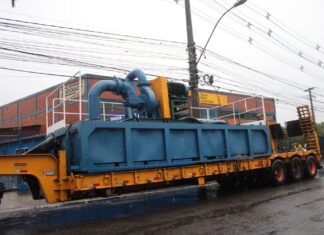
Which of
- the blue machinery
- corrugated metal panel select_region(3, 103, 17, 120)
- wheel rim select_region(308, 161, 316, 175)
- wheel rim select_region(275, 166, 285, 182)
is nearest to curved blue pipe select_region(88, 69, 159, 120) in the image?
the blue machinery

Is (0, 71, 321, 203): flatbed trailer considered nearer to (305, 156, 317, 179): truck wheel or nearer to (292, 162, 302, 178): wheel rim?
(292, 162, 302, 178): wheel rim

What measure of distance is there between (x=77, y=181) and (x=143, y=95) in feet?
12.4

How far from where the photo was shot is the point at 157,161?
10273mm

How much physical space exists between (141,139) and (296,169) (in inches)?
324

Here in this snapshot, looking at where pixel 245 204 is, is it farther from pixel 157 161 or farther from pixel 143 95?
pixel 143 95

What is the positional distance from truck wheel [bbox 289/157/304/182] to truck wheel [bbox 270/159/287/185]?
0.50m

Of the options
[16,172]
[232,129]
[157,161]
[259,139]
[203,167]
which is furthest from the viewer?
[259,139]

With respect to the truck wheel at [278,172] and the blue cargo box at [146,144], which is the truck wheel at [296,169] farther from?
the blue cargo box at [146,144]

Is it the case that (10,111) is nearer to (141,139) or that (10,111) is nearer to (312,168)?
(312,168)

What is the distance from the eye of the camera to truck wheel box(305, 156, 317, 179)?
15836mm

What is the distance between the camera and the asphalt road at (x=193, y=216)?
7492 mm

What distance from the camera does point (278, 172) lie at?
1425 centimetres

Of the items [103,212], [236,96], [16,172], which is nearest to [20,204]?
[103,212]

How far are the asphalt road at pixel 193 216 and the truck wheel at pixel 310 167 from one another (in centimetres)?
316
